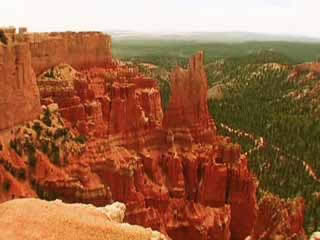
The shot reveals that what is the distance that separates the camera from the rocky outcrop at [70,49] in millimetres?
31812

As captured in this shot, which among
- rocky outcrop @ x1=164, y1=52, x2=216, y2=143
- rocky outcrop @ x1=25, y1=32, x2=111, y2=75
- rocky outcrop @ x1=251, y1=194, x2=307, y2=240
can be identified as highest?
rocky outcrop @ x1=25, y1=32, x2=111, y2=75

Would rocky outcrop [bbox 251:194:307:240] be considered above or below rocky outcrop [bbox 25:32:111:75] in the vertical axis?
below

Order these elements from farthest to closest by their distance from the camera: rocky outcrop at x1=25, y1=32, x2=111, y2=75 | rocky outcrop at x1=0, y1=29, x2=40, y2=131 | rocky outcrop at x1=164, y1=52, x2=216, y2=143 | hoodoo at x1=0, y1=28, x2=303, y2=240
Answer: rocky outcrop at x1=164, y1=52, x2=216, y2=143, rocky outcrop at x1=25, y1=32, x2=111, y2=75, hoodoo at x1=0, y1=28, x2=303, y2=240, rocky outcrop at x1=0, y1=29, x2=40, y2=131

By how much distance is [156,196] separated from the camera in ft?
97.1

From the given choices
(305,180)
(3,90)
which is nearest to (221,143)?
(3,90)

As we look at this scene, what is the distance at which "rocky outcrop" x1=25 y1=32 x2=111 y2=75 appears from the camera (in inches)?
1252

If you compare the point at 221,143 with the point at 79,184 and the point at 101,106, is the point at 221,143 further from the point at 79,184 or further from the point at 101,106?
the point at 79,184

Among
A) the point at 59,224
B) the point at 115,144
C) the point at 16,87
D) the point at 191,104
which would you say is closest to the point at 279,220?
the point at 115,144

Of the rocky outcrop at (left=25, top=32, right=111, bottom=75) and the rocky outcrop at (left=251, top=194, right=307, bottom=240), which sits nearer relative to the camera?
the rocky outcrop at (left=251, top=194, right=307, bottom=240)

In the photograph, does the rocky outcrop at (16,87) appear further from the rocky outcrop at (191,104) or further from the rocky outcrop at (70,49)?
the rocky outcrop at (191,104)

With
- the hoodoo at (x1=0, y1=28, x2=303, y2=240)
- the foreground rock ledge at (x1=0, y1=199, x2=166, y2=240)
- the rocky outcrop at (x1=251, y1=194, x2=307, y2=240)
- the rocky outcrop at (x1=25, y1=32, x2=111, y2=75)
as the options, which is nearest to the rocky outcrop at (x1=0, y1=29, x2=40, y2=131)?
the hoodoo at (x1=0, y1=28, x2=303, y2=240)

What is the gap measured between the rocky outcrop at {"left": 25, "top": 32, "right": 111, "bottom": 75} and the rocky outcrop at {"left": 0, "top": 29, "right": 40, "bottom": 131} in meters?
4.42

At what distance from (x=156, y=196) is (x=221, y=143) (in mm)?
5397

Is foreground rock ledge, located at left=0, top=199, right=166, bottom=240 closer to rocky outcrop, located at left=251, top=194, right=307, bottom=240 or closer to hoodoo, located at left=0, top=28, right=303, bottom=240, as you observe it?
hoodoo, located at left=0, top=28, right=303, bottom=240
